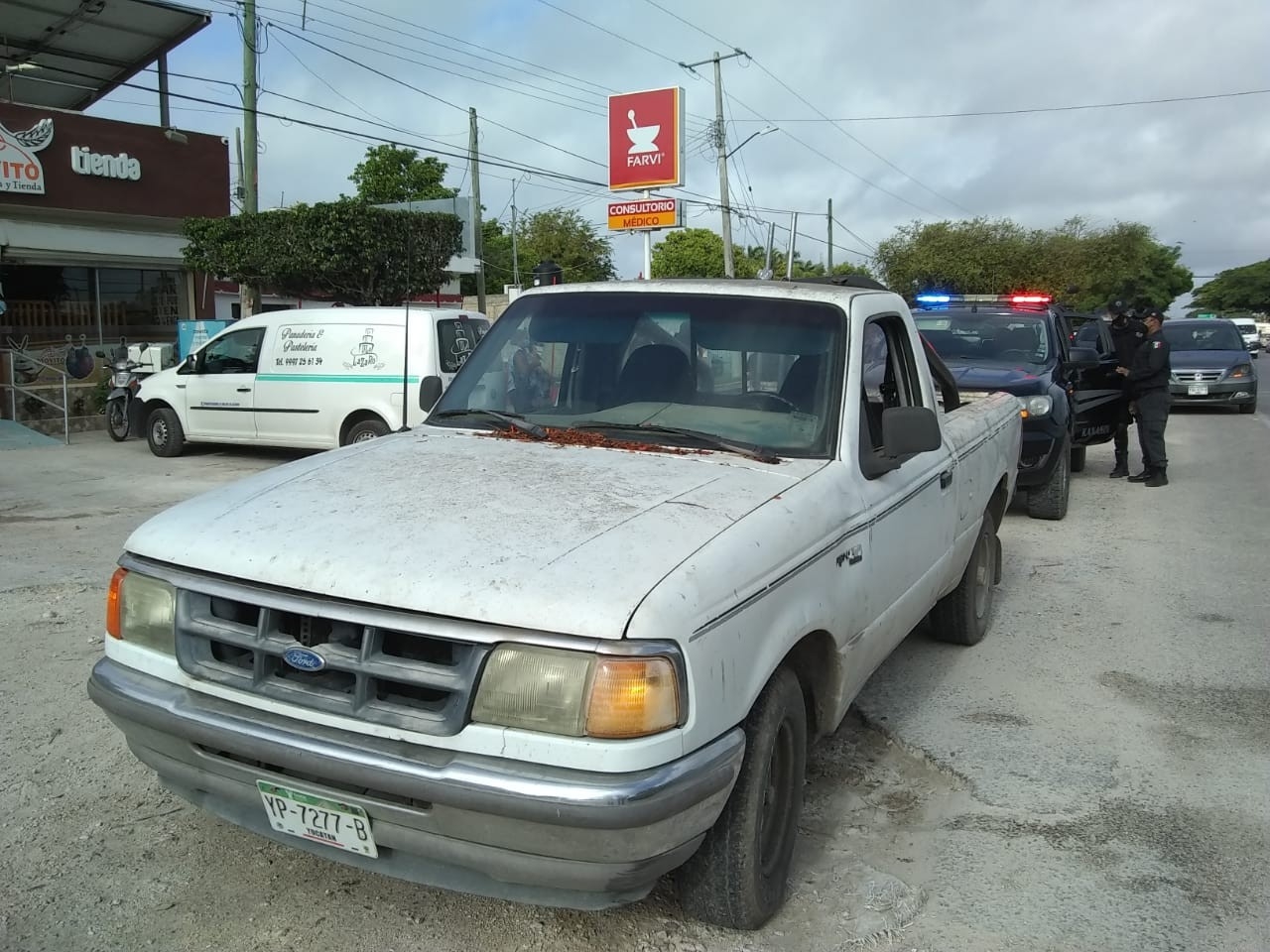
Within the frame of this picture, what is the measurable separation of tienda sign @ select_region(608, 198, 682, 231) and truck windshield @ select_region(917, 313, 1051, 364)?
59.4 ft

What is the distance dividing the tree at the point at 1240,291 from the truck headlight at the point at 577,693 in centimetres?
12129

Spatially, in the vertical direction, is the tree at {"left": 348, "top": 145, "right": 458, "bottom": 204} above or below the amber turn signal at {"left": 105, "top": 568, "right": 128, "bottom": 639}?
above

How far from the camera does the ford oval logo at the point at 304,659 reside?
251cm

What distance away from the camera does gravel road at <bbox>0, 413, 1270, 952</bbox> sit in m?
2.95

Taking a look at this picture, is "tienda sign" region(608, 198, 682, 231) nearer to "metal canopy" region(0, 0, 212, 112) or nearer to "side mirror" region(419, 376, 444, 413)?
"metal canopy" region(0, 0, 212, 112)

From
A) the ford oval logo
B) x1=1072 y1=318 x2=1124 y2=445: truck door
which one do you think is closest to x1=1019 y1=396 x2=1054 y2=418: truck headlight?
x1=1072 y1=318 x2=1124 y2=445: truck door

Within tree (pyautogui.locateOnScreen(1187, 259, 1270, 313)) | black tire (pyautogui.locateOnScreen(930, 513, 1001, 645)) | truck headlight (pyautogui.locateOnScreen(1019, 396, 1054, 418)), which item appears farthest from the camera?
tree (pyautogui.locateOnScreen(1187, 259, 1270, 313))

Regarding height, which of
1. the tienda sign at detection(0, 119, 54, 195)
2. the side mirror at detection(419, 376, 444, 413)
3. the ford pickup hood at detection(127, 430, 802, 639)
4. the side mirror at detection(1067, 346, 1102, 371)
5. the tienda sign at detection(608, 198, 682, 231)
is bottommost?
the ford pickup hood at detection(127, 430, 802, 639)

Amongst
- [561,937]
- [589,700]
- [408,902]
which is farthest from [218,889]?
[589,700]

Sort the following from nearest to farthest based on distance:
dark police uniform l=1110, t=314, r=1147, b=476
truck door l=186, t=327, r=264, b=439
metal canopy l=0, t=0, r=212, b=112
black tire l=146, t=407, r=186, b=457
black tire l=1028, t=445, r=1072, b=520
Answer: black tire l=1028, t=445, r=1072, b=520 → dark police uniform l=1110, t=314, r=1147, b=476 → truck door l=186, t=327, r=264, b=439 → black tire l=146, t=407, r=186, b=457 → metal canopy l=0, t=0, r=212, b=112

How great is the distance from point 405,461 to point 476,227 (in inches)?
1094

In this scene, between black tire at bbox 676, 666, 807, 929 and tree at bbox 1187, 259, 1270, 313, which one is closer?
black tire at bbox 676, 666, 807, 929

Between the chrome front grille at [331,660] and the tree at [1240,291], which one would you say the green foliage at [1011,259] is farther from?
the tree at [1240,291]

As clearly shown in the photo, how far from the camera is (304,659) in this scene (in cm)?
252
